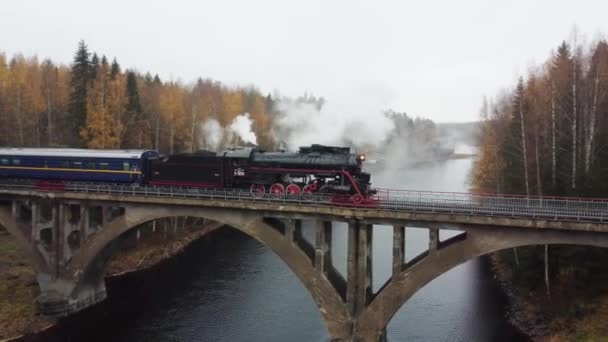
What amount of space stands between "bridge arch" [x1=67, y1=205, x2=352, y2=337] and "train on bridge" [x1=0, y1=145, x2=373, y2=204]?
2.43 meters

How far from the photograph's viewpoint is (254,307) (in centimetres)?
3325

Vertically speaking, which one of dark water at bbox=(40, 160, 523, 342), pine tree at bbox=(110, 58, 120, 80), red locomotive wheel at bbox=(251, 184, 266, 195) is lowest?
dark water at bbox=(40, 160, 523, 342)

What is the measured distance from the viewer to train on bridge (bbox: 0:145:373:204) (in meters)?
26.8

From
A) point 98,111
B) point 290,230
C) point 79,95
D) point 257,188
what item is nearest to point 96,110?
point 98,111

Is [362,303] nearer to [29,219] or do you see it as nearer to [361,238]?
[361,238]

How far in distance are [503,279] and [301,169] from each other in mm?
21916

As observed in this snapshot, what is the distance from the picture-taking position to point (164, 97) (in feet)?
225

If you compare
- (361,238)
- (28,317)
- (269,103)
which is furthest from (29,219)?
(269,103)

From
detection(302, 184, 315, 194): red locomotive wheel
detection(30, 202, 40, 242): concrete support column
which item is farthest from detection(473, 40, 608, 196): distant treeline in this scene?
detection(30, 202, 40, 242): concrete support column

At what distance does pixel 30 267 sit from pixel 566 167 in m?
42.8

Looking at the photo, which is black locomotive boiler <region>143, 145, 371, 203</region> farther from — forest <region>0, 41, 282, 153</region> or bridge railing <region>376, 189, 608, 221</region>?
forest <region>0, 41, 282, 153</region>

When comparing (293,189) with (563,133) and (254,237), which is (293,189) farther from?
(563,133)

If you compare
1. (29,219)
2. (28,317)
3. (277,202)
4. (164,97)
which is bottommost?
(28,317)

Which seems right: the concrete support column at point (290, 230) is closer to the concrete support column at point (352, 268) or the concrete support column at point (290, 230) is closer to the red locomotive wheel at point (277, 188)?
the concrete support column at point (352, 268)
